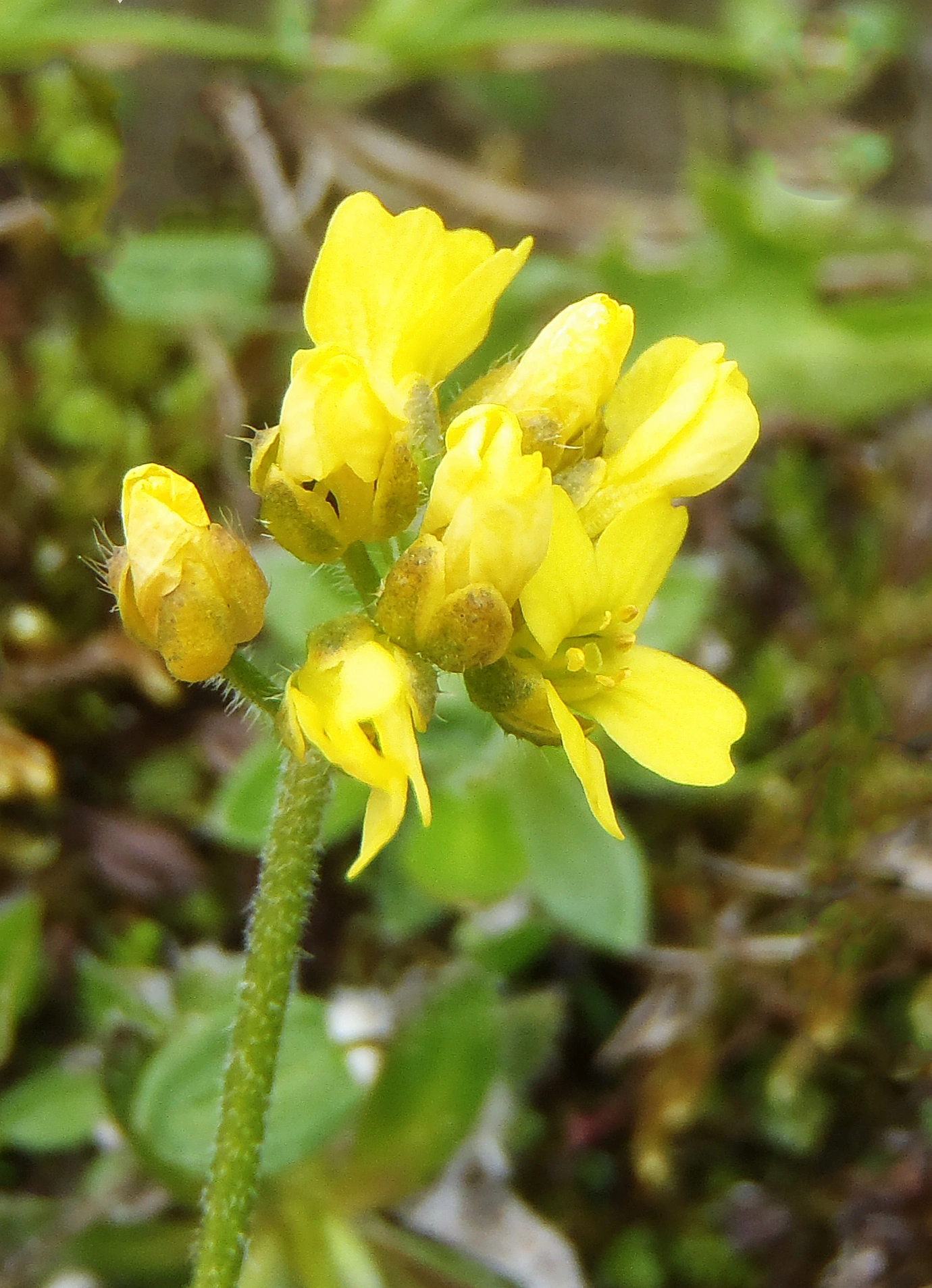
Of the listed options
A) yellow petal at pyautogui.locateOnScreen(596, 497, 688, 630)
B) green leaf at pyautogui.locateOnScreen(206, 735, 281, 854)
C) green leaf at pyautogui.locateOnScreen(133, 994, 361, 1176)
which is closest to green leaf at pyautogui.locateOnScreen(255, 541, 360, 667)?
green leaf at pyautogui.locateOnScreen(206, 735, 281, 854)

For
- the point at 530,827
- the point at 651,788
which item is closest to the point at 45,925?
the point at 530,827

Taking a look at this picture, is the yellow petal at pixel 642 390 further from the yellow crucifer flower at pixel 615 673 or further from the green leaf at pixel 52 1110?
the green leaf at pixel 52 1110

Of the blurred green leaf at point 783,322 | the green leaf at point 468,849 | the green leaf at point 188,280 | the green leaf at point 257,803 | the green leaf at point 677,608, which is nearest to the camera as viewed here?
the green leaf at point 257,803

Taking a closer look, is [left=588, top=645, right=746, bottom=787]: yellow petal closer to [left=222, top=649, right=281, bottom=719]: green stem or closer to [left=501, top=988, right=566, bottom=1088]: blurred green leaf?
[left=222, top=649, right=281, bottom=719]: green stem

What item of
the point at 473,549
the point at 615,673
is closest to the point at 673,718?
the point at 615,673

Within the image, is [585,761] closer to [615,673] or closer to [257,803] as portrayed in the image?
[615,673]

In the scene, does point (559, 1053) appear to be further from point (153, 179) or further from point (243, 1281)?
point (153, 179)

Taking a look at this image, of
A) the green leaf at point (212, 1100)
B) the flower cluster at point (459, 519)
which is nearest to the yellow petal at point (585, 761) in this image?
the flower cluster at point (459, 519)
